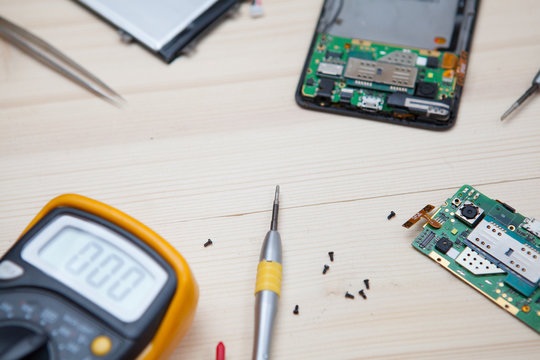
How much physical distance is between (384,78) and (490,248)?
288 millimetres

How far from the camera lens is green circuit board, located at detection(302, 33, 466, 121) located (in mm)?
671

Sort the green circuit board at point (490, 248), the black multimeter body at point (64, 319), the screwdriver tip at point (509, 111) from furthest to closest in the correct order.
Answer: the screwdriver tip at point (509, 111), the green circuit board at point (490, 248), the black multimeter body at point (64, 319)

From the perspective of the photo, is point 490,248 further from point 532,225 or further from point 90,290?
point 90,290

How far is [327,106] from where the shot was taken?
0.70 metres

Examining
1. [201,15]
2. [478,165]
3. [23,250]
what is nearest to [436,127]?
[478,165]

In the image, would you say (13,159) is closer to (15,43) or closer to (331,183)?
(15,43)

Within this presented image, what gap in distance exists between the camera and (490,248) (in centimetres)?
56

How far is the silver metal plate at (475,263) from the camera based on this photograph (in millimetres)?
548

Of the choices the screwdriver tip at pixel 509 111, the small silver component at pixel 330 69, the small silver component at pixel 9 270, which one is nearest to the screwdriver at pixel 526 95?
the screwdriver tip at pixel 509 111

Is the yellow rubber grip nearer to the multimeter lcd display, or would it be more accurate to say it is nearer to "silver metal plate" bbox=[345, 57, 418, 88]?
the multimeter lcd display

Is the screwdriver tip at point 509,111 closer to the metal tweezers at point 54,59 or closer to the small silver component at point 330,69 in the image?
the small silver component at point 330,69

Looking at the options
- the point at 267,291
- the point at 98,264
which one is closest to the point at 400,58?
the point at 267,291

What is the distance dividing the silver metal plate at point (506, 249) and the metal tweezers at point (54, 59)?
1.84 ft

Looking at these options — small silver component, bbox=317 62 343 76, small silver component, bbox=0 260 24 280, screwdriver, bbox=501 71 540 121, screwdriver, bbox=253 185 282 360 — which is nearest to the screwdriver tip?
screwdriver, bbox=501 71 540 121
